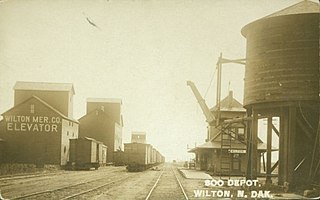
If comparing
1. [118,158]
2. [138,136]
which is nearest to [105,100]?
[118,158]

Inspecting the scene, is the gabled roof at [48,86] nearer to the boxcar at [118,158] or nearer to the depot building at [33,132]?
the depot building at [33,132]

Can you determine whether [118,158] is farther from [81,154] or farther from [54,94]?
[81,154]

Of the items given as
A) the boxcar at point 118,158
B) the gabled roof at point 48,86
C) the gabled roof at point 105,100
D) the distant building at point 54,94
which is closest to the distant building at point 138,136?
the gabled roof at point 105,100

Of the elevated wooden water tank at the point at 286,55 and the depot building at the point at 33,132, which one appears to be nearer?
the elevated wooden water tank at the point at 286,55

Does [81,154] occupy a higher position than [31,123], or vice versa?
[31,123]

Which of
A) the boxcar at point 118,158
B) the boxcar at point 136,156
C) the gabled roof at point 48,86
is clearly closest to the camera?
the boxcar at point 136,156

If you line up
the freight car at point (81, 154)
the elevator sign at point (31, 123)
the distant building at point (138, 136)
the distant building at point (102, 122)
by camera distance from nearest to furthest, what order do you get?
the elevator sign at point (31, 123) → the freight car at point (81, 154) → the distant building at point (102, 122) → the distant building at point (138, 136)
